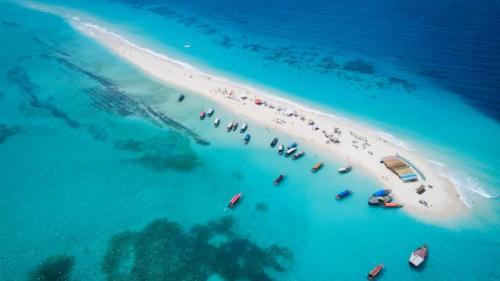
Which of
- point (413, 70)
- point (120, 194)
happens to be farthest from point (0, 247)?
point (413, 70)

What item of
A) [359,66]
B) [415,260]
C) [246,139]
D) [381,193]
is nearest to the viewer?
[415,260]

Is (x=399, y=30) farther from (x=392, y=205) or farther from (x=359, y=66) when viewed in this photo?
(x=392, y=205)

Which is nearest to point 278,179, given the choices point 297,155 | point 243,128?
→ point 297,155

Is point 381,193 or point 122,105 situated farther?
point 122,105

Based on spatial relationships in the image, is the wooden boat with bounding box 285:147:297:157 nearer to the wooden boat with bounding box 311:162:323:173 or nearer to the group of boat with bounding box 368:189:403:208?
the wooden boat with bounding box 311:162:323:173

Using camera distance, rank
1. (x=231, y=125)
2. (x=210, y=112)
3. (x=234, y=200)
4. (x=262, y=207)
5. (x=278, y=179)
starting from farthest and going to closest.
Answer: (x=210, y=112) → (x=231, y=125) → (x=278, y=179) → (x=234, y=200) → (x=262, y=207)

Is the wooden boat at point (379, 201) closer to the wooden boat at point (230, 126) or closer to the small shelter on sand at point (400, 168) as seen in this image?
the small shelter on sand at point (400, 168)
